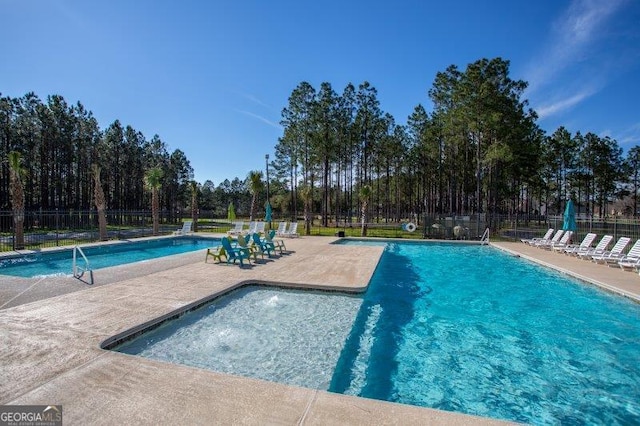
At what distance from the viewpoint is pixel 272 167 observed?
47.6 meters

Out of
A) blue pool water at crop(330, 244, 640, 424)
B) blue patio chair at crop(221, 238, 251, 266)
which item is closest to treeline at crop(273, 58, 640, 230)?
blue patio chair at crop(221, 238, 251, 266)

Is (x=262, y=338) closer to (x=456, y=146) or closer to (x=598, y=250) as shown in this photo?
(x=598, y=250)

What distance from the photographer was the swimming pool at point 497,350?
4.38m

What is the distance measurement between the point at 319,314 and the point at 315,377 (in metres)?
2.34

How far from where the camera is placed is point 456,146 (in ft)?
116

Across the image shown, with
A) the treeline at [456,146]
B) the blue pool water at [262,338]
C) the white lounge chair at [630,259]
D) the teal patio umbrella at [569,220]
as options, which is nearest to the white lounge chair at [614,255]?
the white lounge chair at [630,259]

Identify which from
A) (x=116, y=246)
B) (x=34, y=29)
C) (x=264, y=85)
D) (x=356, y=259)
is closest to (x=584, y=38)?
(x=356, y=259)

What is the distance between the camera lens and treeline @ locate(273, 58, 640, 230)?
26109mm

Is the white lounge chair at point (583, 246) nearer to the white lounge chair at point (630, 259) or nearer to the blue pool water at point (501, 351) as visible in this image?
the white lounge chair at point (630, 259)

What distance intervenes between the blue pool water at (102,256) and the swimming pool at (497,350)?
9.56 meters

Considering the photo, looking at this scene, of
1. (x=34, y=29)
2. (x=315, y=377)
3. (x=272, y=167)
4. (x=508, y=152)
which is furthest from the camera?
(x=272, y=167)

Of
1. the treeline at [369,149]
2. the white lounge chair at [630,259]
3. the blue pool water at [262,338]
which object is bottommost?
the blue pool water at [262,338]

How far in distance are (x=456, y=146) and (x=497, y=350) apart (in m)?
33.0

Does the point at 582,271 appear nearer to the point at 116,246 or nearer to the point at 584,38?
the point at 584,38
